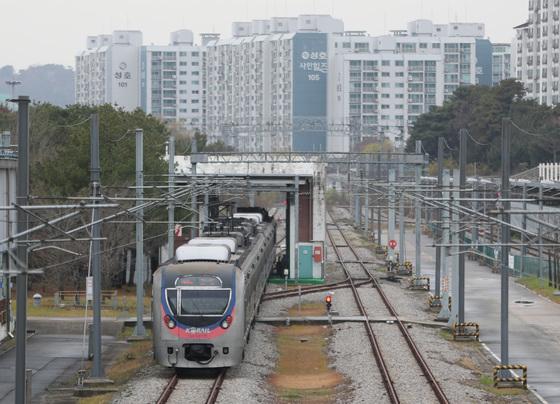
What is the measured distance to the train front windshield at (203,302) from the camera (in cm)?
2653

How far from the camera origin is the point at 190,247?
1107 inches

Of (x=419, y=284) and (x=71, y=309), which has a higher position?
(x=71, y=309)

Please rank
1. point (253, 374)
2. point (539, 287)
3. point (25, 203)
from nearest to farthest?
1. point (25, 203)
2. point (253, 374)
3. point (539, 287)

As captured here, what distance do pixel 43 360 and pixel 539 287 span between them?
2673 cm

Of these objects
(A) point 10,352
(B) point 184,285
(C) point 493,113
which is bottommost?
(A) point 10,352

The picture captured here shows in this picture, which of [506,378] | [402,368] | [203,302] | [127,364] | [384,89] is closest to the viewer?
[203,302]

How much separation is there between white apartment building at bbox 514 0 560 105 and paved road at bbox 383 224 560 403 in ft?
260

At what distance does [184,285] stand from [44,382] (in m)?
4.27

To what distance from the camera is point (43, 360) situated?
104ft

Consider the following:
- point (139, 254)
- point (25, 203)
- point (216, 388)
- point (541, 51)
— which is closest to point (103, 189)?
point (139, 254)

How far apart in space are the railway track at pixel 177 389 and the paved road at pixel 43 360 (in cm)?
299

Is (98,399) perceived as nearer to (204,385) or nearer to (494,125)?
(204,385)

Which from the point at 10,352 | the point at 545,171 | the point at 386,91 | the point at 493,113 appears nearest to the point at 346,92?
the point at 386,91

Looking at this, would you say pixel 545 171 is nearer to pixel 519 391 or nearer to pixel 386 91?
pixel 519 391
